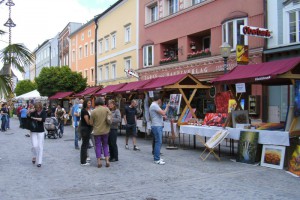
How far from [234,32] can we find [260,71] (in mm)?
8694

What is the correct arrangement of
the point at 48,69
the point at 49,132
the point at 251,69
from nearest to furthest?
1. the point at 251,69
2. the point at 49,132
3. the point at 48,69

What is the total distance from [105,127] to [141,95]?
8.87 meters

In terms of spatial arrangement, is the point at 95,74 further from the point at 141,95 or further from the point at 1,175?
the point at 1,175

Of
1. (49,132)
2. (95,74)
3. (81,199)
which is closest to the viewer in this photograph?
(81,199)

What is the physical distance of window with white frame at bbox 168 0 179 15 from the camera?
75.9 feet

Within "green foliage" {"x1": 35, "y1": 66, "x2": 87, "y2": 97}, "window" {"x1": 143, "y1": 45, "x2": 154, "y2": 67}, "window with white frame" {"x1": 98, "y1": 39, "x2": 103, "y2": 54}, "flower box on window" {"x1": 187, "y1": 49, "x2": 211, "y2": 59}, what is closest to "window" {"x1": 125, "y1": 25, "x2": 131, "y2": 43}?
"window" {"x1": 143, "y1": 45, "x2": 154, "y2": 67}

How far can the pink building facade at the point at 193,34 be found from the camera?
17.4 metres

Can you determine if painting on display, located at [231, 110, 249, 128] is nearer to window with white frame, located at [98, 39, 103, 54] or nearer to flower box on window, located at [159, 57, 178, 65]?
flower box on window, located at [159, 57, 178, 65]

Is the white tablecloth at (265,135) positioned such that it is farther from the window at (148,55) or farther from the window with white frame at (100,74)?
the window with white frame at (100,74)

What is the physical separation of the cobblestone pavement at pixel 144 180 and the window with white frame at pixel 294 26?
7284 mm

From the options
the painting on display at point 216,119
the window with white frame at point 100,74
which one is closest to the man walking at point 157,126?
the painting on display at point 216,119

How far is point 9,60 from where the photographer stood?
31.0 ft

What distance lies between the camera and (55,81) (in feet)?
102

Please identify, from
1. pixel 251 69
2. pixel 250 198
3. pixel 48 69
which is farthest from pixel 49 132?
pixel 48 69
